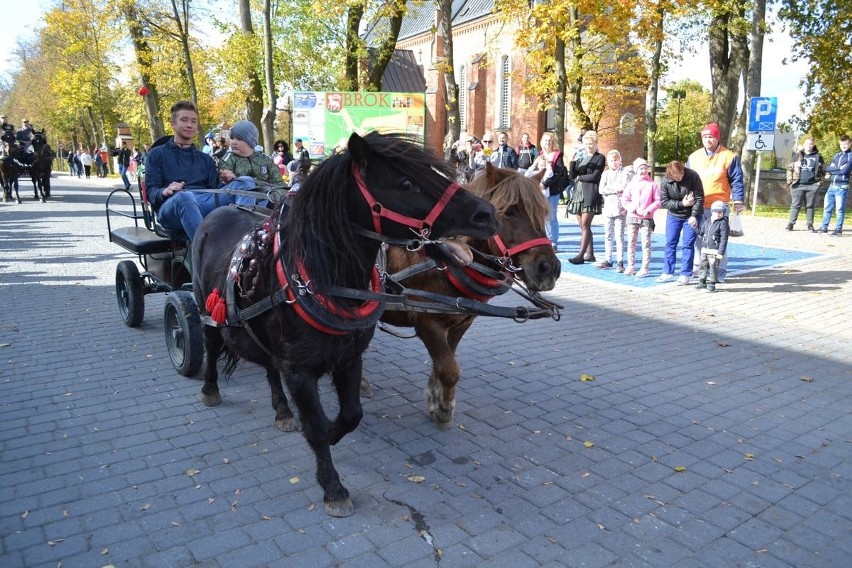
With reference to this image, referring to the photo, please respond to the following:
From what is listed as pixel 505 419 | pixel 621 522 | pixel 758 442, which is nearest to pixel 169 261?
pixel 505 419

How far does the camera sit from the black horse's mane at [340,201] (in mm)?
3070

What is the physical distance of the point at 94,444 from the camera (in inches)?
173

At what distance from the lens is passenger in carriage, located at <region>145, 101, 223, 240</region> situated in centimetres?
552

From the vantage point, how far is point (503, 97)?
45.1 m

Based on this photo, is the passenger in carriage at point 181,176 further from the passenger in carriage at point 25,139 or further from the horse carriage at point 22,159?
the passenger in carriage at point 25,139

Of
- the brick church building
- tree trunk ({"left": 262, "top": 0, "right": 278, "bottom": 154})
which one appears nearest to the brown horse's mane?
tree trunk ({"left": 262, "top": 0, "right": 278, "bottom": 154})

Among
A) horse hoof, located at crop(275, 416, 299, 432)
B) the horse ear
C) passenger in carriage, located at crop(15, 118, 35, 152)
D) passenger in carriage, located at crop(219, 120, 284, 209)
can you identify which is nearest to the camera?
the horse ear

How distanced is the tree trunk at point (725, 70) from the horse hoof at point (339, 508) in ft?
79.1

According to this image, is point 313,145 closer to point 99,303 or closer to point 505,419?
point 99,303

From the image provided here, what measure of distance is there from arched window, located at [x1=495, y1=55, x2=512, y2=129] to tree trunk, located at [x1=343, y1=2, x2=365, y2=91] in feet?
59.9

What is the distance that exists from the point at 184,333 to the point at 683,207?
733 cm

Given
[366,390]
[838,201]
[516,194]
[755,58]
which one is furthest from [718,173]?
→ [755,58]

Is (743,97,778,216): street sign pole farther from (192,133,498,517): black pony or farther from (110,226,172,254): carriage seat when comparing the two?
(192,133,498,517): black pony

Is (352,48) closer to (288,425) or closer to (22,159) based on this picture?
(22,159)
